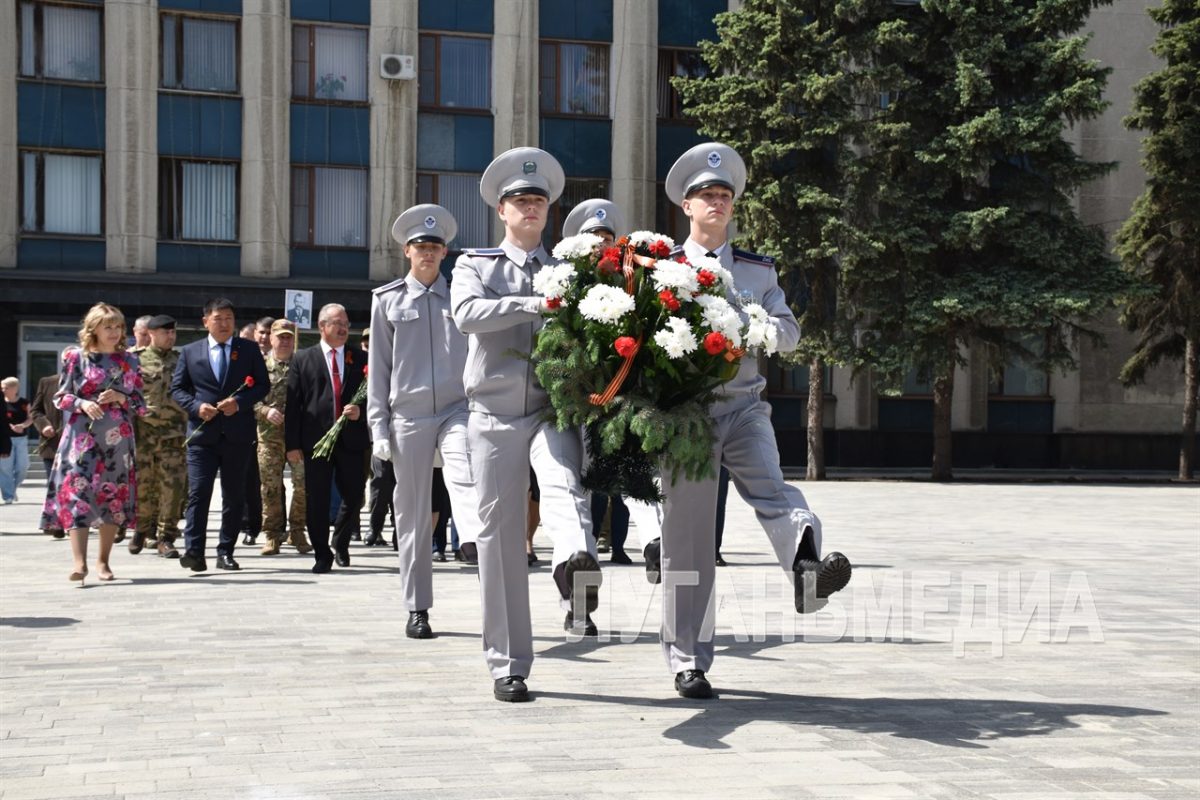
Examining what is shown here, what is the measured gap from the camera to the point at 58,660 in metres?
8.04

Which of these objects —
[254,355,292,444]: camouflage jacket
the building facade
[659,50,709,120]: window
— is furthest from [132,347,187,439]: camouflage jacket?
[659,50,709,120]: window

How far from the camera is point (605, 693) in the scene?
708 centimetres

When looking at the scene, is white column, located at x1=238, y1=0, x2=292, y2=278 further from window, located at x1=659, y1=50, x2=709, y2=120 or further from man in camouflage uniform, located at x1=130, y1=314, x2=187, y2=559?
man in camouflage uniform, located at x1=130, y1=314, x2=187, y2=559

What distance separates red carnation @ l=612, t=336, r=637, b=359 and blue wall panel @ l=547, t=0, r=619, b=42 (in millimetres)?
33509

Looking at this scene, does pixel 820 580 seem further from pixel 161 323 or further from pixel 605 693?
pixel 161 323

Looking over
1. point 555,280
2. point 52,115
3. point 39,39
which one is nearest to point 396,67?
point 52,115

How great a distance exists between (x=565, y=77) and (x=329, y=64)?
5664 mm

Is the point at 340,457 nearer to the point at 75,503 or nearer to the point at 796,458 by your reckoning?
the point at 75,503

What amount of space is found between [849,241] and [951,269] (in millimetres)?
2884

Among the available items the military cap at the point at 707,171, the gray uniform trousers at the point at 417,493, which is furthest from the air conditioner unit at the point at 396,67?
the military cap at the point at 707,171

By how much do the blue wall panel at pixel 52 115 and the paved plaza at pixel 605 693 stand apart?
2443 cm

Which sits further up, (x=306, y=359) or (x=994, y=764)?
(x=306, y=359)

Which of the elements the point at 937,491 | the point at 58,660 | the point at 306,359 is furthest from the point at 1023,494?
the point at 58,660

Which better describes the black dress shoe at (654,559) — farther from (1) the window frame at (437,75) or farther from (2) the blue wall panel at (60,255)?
(1) the window frame at (437,75)
